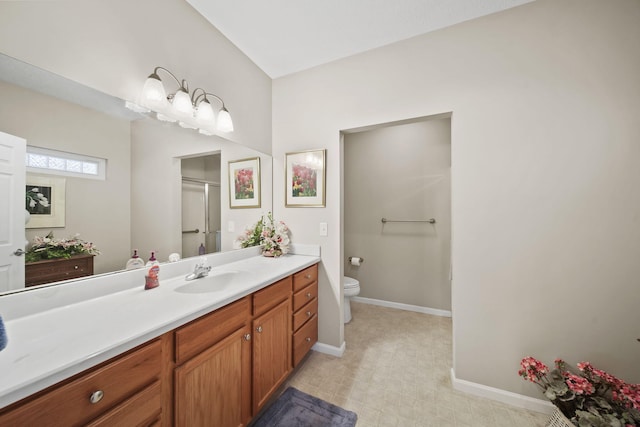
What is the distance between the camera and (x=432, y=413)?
4.73ft

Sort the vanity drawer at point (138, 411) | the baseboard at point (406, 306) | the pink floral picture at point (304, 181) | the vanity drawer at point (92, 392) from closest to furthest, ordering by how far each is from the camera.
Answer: the vanity drawer at point (92, 392) → the vanity drawer at point (138, 411) → the pink floral picture at point (304, 181) → the baseboard at point (406, 306)

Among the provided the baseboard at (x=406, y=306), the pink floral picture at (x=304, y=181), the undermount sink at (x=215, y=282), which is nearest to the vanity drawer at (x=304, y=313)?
the undermount sink at (x=215, y=282)

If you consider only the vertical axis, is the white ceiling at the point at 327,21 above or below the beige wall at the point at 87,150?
above

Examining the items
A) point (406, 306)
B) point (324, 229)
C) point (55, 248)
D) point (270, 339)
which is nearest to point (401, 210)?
point (406, 306)

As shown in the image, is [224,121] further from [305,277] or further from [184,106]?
[305,277]

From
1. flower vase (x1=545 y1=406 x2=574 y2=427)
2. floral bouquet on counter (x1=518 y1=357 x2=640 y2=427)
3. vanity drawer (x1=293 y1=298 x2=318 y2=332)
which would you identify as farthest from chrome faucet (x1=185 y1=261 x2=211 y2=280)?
flower vase (x1=545 y1=406 x2=574 y2=427)

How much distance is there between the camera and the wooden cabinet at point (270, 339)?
50.9 inches

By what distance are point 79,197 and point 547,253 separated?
2587 mm

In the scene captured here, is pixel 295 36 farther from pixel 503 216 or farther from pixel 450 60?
pixel 503 216

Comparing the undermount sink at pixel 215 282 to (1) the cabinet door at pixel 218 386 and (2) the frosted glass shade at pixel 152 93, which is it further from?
(2) the frosted glass shade at pixel 152 93

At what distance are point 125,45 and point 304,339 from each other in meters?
2.16

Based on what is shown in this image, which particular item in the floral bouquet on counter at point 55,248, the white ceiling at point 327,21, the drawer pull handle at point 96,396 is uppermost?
the white ceiling at point 327,21

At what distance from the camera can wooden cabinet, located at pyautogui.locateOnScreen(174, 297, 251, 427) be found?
35.9 inches

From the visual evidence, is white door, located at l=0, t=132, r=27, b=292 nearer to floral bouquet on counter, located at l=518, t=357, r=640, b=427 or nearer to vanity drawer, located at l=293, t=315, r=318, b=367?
vanity drawer, located at l=293, t=315, r=318, b=367
